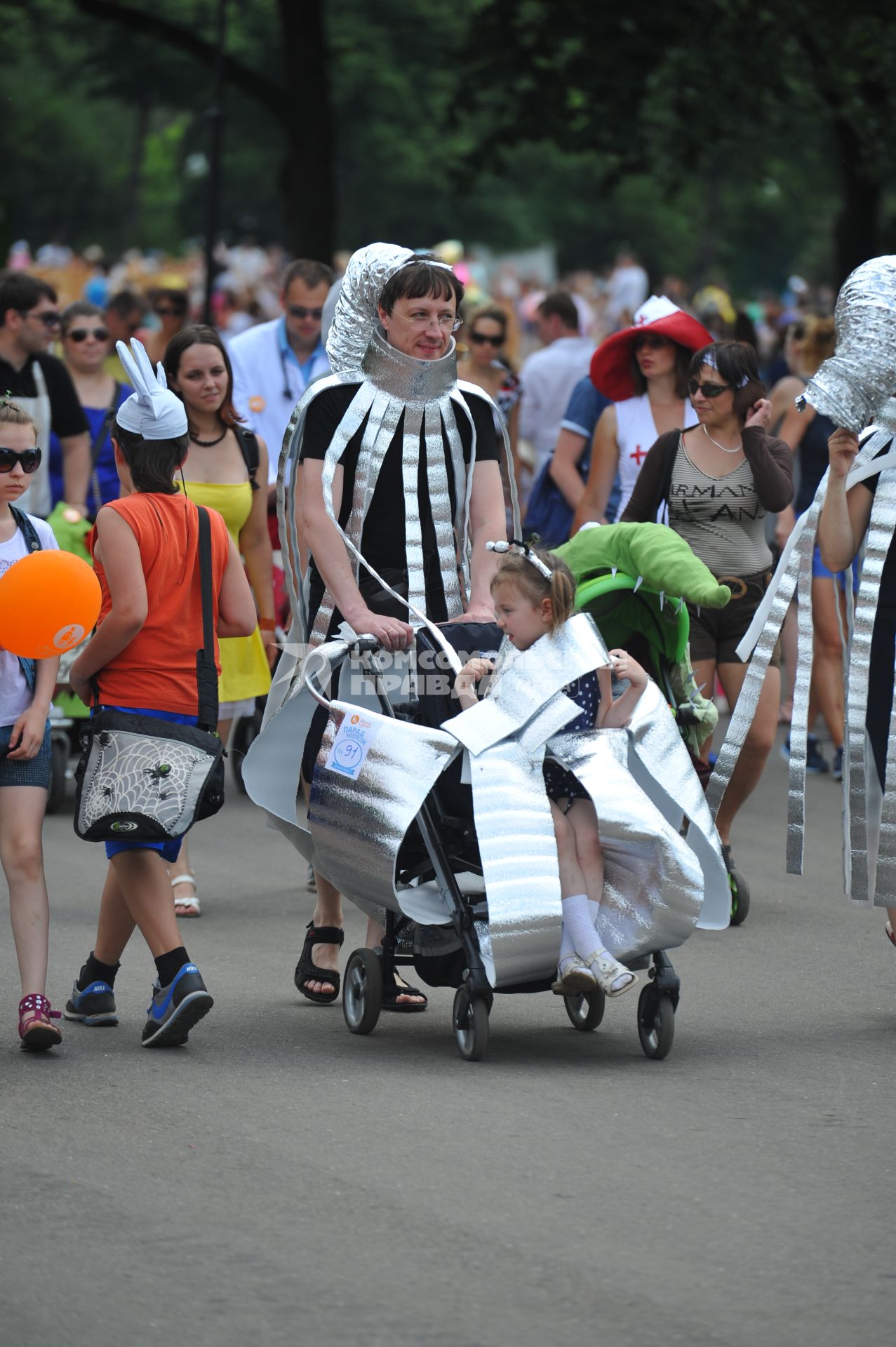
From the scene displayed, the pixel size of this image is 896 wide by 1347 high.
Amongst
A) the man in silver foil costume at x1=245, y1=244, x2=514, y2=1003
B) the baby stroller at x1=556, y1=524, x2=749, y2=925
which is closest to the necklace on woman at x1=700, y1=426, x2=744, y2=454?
the baby stroller at x1=556, y1=524, x2=749, y2=925

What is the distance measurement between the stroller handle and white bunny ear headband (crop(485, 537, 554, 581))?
412mm

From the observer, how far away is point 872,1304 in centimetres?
397

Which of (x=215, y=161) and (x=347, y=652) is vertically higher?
(x=215, y=161)

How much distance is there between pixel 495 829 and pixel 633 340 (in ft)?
12.8

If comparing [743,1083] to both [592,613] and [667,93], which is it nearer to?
[592,613]

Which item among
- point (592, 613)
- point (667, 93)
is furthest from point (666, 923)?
point (667, 93)

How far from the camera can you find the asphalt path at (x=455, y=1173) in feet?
12.9

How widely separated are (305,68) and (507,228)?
→ 4586 cm

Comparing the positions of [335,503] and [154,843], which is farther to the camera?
[335,503]

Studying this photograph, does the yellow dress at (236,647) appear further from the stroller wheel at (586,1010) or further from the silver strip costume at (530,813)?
the stroller wheel at (586,1010)

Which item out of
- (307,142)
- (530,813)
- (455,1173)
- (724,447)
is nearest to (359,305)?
(530,813)

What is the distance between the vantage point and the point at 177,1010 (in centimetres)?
575

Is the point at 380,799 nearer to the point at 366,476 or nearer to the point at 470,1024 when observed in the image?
the point at 470,1024

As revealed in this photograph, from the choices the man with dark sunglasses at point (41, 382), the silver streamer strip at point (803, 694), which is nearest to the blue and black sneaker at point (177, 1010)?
the silver streamer strip at point (803, 694)
